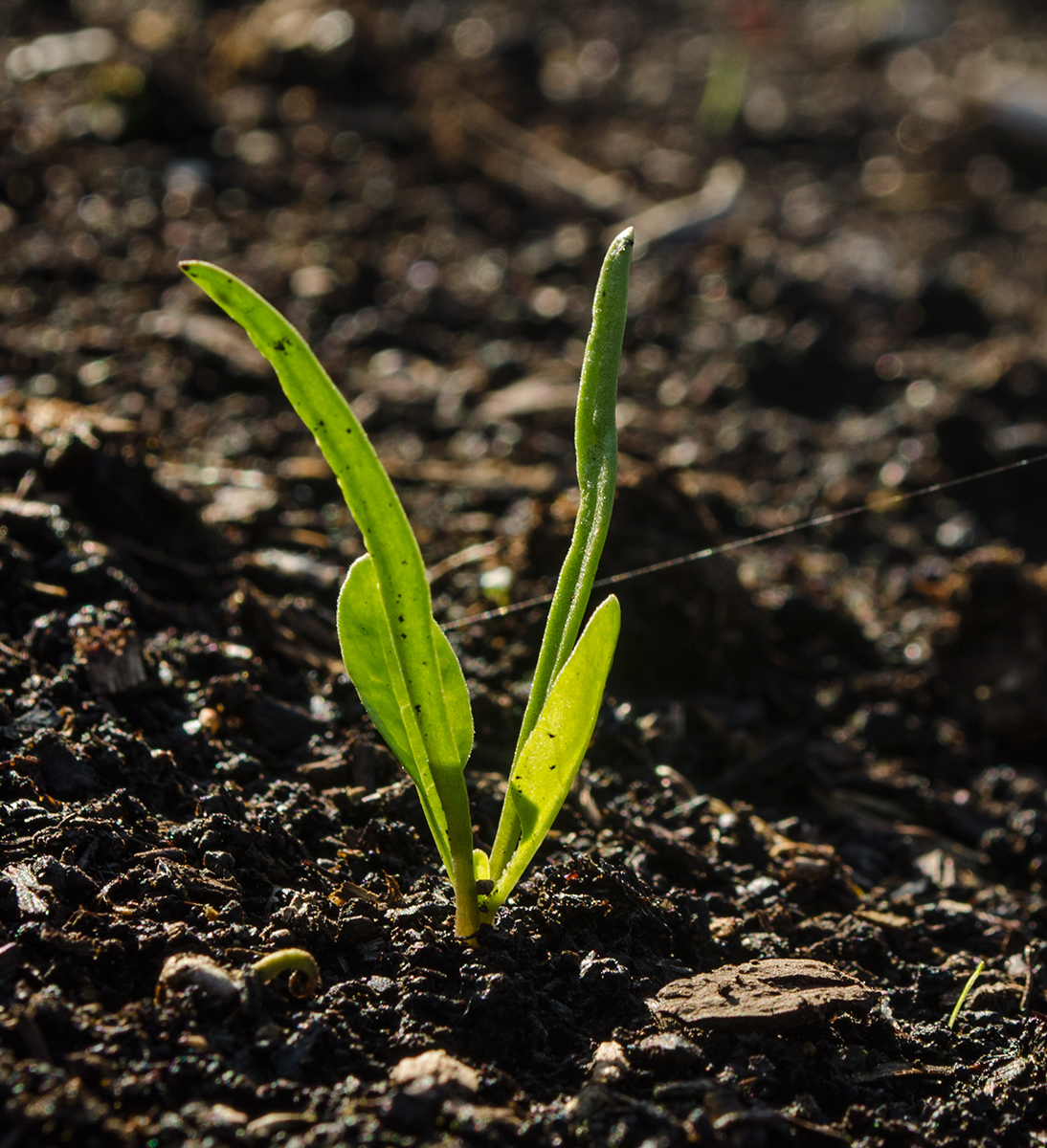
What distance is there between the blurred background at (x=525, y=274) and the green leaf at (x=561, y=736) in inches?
40.4

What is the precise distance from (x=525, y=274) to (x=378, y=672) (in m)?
3.03

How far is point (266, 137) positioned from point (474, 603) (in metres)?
3.26

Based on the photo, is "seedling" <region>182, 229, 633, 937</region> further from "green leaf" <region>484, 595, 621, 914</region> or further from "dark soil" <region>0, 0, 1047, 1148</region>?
"dark soil" <region>0, 0, 1047, 1148</region>

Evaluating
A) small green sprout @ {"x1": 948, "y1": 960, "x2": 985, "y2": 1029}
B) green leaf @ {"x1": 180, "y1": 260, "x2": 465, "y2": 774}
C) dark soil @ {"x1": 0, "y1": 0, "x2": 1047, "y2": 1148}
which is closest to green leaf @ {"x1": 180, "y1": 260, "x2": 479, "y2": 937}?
green leaf @ {"x1": 180, "y1": 260, "x2": 465, "y2": 774}

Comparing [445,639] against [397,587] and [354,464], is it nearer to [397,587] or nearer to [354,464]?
[397,587]

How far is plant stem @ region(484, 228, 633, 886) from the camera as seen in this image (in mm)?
1283

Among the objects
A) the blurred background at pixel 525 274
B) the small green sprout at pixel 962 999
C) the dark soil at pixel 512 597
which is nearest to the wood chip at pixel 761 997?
the dark soil at pixel 512 597

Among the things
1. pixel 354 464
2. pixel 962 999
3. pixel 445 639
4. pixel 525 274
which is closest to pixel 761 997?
pixel 962 999

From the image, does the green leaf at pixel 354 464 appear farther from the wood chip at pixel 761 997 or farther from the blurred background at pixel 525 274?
the blurred background at pixel 525 274

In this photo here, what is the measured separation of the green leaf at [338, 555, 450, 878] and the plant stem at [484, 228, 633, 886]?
0.10 metres

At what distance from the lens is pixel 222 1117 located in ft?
3.44

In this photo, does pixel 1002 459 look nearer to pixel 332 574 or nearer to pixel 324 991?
pixel 332 574

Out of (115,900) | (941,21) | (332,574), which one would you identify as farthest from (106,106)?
(941,21)

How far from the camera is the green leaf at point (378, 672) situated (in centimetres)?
131
